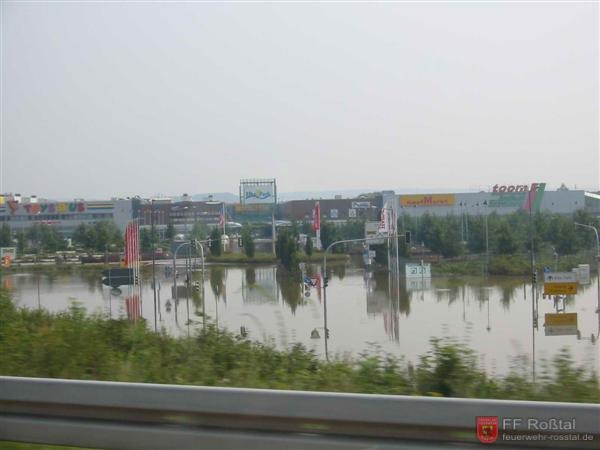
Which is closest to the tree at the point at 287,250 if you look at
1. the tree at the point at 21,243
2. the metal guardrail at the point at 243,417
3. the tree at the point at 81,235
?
the tree at the point at 81,235

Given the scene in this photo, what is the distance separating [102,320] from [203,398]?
171 inches

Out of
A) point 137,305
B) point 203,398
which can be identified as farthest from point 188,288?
point 203,398

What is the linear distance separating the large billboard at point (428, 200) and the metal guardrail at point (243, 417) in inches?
Result: 192

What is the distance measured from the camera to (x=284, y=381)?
19.9 feet

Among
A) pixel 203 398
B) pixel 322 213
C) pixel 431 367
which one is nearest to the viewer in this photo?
→ pixel 203 398

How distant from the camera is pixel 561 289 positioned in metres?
7.30

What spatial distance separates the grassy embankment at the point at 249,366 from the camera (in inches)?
223

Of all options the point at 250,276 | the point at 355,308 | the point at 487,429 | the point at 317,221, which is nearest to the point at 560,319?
the point at 355,308

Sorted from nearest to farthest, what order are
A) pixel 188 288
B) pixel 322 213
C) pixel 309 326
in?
pixel 309 326 < pixel 188 288 < pixel 322 213

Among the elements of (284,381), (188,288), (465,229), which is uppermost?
(465,229)

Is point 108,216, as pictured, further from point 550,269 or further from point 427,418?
point 427,418

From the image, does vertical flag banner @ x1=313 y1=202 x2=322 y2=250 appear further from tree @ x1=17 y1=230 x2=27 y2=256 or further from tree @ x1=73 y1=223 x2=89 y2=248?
tree @ x1=17 y1=230 x2=27 y2=256

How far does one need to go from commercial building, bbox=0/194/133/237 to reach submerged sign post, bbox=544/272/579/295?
572 cm

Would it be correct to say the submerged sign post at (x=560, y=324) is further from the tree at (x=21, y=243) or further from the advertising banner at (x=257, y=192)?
the tree at (x=21, y=243)
